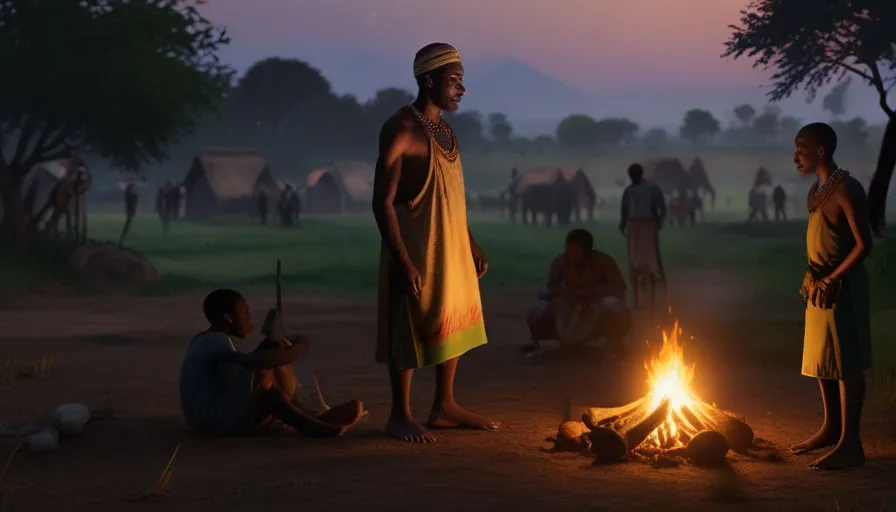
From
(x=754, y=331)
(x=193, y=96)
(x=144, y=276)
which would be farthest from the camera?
(x=193, y=96)

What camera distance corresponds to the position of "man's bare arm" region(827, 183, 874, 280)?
579 centimetres

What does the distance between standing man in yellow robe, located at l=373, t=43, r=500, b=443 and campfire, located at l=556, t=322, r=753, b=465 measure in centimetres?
→ 98

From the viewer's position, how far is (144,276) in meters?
20.1

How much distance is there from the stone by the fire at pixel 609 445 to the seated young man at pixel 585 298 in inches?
156

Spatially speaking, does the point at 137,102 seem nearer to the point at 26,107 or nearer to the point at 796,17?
the point at 26,107

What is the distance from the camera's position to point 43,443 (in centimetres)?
649

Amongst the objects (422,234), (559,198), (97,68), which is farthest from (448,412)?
(559,198)

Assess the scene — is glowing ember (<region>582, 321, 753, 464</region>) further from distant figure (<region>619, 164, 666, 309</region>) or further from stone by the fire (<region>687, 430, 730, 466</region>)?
distant figure (<region>619, 164, 666, 309</region>)

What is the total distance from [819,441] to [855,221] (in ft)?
4.47

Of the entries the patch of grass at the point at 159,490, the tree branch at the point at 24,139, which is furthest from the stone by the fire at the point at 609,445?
the tree branch at the point at 24,139

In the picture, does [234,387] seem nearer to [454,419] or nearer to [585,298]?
[454,419]

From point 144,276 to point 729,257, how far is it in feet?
46.0

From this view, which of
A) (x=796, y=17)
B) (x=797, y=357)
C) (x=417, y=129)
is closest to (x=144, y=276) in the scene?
(x=797, y=357)

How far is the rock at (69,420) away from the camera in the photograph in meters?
6.86
